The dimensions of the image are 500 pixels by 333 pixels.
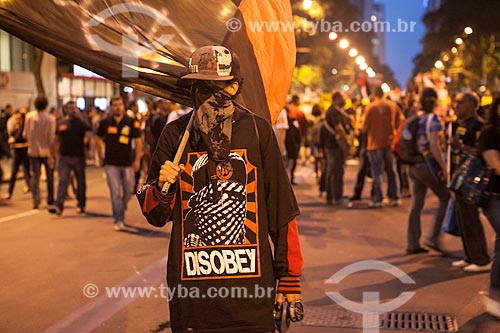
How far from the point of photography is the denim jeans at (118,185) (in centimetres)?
1250

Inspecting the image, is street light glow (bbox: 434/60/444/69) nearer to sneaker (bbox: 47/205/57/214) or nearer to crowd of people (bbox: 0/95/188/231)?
crowd of people (bbox: 0/95/188/231)

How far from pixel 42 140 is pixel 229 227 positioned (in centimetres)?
1159

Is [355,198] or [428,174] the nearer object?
[428,174]

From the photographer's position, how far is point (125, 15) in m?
4.60

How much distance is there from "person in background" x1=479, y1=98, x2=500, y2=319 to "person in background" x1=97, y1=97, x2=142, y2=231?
6285 mm

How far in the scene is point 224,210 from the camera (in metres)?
4.00

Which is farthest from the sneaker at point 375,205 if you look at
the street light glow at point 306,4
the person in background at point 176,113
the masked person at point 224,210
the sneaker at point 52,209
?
the street light glow at point 306,4

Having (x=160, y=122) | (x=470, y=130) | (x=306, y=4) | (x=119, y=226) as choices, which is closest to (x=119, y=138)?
(x=119, y=226)

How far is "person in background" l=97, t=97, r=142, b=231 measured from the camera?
41.1 feet

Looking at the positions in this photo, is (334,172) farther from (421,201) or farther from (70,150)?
(421,201)

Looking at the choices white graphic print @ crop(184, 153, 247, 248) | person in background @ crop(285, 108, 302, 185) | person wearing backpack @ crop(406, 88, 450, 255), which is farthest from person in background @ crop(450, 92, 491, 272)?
person in background @ crop(285, 108, 302, 185)

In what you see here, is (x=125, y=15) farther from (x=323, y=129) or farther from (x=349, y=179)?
(x=349, y=179)

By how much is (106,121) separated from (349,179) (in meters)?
10.0

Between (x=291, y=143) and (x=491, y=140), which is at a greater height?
(x=491, y=140)
